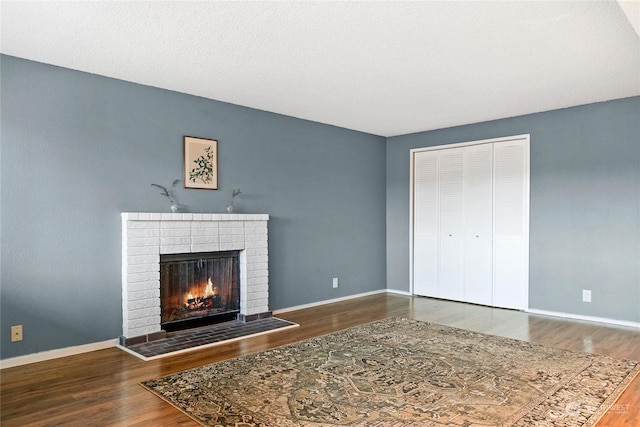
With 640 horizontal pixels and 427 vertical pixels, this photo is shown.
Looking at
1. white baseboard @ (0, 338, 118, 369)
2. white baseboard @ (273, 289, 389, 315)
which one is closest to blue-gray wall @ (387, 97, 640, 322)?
white baseboard @ (273, 289, 389, 315)

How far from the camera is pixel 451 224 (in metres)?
6.19

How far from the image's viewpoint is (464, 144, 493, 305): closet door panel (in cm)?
579

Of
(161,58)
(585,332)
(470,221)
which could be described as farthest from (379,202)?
(161,58)

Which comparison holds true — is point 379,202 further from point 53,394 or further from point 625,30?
point 53,394

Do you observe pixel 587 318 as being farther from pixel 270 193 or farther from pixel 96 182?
pixel 96 182

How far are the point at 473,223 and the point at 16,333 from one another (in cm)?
521

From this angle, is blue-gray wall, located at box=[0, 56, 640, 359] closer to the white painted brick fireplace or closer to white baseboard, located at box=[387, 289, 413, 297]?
white baseboard, located at box=[387, 289, 413, 297]

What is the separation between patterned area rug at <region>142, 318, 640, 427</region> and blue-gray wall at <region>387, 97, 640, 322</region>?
4.97 ft

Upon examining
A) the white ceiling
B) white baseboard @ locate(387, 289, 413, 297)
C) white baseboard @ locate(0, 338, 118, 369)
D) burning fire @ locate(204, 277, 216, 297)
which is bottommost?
white baseboard @ locate(387, 289, 413, 297)

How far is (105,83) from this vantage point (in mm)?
3990

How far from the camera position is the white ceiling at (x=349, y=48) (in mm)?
2742

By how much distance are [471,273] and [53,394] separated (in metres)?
4.95

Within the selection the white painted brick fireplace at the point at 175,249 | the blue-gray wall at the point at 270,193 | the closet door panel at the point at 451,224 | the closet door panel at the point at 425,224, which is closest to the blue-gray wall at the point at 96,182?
the blue-gray wall at the point at 270,193

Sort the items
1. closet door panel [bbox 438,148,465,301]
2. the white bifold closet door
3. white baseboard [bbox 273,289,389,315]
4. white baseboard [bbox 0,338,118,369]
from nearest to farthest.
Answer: white baseboard [bbox 0,338,118,369], white baseboard [bbox 273,289,389,315], the white bifold closet door, closet door panel [bbox 438,148,465,301]
